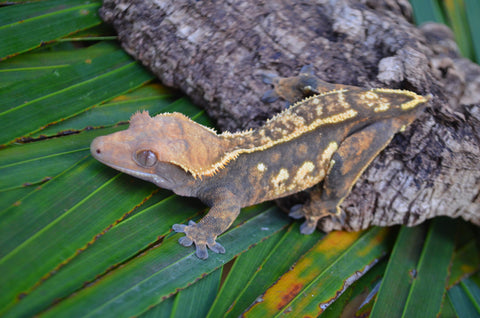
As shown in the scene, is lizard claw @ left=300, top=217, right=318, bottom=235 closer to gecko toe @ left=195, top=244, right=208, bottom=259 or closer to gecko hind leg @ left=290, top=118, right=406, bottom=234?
gecko hind leg @ left=290, top=118, right=406, bottom=234

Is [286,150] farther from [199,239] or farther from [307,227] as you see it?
[199,239]

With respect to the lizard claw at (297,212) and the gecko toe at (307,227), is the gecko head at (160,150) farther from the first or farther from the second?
the gecko toe at (307,227)

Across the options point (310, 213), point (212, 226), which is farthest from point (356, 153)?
point (212, 226)

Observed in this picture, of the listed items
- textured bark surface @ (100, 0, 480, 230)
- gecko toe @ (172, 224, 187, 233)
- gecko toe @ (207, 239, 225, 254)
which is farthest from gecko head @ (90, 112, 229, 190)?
textured bark surface @ (100, 0, 480, 230)

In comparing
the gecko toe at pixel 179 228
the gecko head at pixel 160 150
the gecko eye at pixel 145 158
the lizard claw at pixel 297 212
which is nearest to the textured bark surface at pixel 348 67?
the lizard claw at pixel 297 212

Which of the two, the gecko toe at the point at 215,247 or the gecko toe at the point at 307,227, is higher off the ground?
the gecko toe at the point at 215,247
